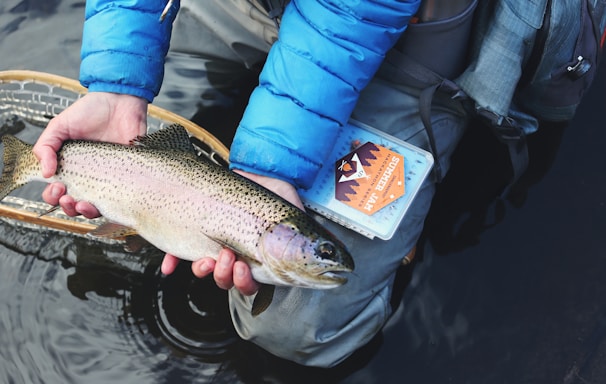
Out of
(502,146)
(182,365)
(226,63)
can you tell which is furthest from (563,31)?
(182,365)

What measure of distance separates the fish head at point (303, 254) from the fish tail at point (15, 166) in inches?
40.5

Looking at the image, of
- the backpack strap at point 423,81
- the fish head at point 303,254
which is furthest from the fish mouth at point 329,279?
the backpack strap at point 423,81

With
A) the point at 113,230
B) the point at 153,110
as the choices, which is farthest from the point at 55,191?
the point at 153,110

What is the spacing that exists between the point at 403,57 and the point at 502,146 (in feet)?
3.52

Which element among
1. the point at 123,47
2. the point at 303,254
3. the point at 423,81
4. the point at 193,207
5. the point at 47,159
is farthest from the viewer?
the point at 423,81

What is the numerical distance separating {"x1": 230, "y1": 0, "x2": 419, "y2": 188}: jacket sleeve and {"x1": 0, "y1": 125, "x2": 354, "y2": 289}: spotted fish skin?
179 mm

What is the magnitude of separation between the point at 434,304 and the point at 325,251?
111 cm

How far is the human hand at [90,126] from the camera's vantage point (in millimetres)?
2188

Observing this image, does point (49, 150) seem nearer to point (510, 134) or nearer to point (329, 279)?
point (329, 279)

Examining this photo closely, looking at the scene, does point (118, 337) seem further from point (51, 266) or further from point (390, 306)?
point (390, 306)

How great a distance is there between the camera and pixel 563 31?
2330mm

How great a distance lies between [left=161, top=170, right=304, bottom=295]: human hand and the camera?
1954 mm

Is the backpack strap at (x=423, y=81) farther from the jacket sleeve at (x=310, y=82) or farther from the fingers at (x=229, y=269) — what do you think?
the fingers at (x=229, y=269)

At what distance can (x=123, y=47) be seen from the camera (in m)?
2.29
